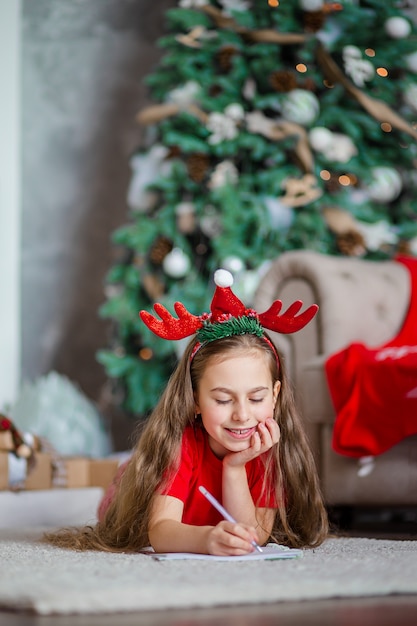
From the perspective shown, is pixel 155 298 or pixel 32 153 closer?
pixel 155 298

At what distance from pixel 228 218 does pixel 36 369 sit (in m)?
1.13

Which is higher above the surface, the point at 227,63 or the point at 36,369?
the point at 227,63

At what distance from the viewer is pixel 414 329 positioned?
300 cm

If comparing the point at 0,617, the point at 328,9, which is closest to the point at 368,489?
the point at 0,617

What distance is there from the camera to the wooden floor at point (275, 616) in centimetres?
105

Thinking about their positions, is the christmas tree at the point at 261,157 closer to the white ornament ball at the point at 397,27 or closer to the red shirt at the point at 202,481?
the white ornament ball at the point at 397,27

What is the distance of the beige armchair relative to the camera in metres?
2.41

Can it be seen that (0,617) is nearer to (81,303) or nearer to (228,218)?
(228,218)

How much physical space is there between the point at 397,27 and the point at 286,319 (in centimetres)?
238

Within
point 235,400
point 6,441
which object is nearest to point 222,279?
point 235,400

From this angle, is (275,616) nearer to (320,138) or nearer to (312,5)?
(320,138)

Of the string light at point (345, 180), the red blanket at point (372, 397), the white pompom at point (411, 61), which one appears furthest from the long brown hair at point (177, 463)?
the white pompom at point (411, 61)

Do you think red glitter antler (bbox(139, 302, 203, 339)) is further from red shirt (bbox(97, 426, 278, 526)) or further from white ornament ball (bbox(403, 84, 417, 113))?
white ornament ball (bbox(403, 84, 417, 113))

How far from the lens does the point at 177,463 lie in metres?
1.80
